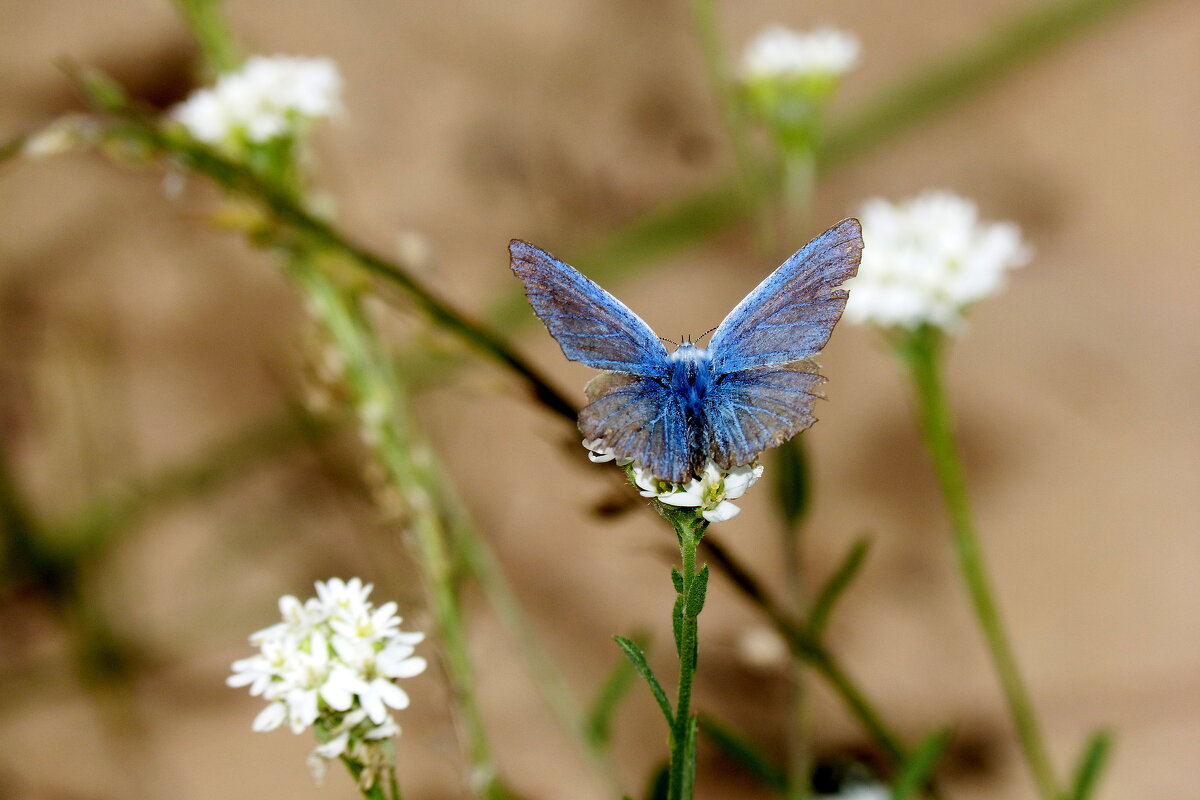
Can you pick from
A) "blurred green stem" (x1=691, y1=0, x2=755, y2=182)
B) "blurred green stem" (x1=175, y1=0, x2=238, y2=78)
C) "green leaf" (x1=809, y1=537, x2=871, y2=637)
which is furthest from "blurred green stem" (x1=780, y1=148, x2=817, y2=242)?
"blurred green stem" (x1=175, y1=0, x2=238, y2=78)

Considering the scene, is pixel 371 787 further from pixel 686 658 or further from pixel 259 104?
pixel 259 104

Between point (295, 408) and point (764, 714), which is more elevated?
point (295, 408)

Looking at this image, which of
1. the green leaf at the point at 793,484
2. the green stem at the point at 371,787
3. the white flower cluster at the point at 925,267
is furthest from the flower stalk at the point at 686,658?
the white flower cluster at the point at 925,267

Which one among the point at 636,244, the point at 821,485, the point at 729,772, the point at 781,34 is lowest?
the point at 729,772

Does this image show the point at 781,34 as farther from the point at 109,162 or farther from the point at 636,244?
the point at 109,162

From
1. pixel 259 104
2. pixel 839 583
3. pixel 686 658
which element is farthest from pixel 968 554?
pixel 259 104

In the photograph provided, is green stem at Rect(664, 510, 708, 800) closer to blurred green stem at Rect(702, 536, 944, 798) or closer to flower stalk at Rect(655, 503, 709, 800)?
flower stalk at Rect(655, 503, 709, 800)

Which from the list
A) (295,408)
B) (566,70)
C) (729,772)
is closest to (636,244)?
(566,70)
